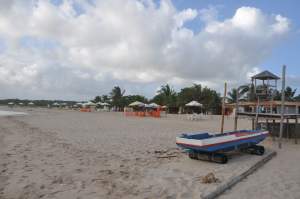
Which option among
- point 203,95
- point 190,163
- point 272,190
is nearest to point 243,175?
point 272,190

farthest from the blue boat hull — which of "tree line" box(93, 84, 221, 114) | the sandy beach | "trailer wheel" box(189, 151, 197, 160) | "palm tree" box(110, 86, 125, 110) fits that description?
"palm tree" box(110, 86, 125, 110)

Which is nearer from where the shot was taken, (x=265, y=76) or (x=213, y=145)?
(x=213, y=145)

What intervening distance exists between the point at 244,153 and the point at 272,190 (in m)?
3.79

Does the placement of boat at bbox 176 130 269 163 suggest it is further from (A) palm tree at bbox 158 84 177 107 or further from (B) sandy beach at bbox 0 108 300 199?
(A) palm tree at bbox 158 84 177 107

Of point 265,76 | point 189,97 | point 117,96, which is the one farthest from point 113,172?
point 117,96

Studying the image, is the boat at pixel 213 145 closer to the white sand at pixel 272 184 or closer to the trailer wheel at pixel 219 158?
the trailer wheel at pixel 219 158

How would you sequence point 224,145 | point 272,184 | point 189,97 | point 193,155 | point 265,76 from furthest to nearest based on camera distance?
1. point 189,97
2. point 265,76
3. point 193,155
4. point 224,145
5. point 272,184

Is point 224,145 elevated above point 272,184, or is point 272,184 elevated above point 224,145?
point 224,145

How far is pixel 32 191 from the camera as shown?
4.30 m

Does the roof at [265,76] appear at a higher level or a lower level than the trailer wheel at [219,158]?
higher

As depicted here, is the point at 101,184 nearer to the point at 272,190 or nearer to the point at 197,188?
the point at 197,188

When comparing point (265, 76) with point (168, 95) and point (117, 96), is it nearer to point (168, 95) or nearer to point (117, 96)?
point (168, 95)

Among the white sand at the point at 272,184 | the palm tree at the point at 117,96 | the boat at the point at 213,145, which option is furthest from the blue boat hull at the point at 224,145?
the palm tree at the point at 117,96

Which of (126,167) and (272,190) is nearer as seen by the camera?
(272,190)
